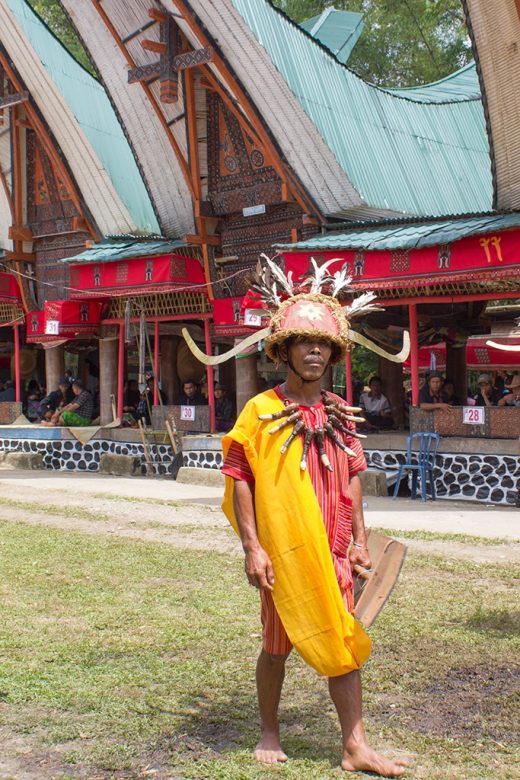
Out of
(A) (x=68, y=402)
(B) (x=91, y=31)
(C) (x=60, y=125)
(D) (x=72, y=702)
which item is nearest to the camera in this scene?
(D) (x=72, y=702)

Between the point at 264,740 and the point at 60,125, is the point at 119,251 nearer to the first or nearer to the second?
the point at 60,125

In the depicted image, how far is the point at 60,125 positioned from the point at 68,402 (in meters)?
5.44

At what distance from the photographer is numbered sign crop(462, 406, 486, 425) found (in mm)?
12781

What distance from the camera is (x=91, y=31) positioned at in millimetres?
16641

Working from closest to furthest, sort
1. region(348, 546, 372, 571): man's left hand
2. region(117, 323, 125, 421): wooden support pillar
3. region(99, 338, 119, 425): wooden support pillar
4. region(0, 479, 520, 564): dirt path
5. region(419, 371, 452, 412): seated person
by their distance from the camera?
region(348, 546, 372, 571): man's left hand → region(0, 479, 520, 564): dirt path → region(419, 371, 452, 412): seated person → region(117, 323, 125, 421): wooden support pillar → region(99, 338, 119, 425): wooden support pillar

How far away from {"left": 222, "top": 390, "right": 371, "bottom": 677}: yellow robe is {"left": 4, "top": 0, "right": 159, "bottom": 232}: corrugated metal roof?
1482 cm

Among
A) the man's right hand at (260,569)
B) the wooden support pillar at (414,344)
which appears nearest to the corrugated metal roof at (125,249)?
the wooden support pillar at (414,344)

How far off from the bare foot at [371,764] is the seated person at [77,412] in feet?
49.7

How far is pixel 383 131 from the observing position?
16328 mm

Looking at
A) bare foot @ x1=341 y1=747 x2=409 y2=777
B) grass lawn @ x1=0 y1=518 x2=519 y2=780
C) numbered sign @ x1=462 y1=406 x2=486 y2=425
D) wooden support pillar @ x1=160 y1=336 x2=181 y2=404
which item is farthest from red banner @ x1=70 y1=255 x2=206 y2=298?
bare foot @ x1=341 y1=747 x2=409 y2=777

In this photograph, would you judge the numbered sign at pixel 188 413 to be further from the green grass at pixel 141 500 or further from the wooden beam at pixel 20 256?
the wooden beam at pixel 20 256

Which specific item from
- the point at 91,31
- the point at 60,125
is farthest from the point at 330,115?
the point at 60,125

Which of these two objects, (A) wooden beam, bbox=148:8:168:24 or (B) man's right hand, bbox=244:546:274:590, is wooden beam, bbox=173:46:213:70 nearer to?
(A) wooden beam, bbox=148:8:168:24

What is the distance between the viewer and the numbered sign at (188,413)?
16327mm
